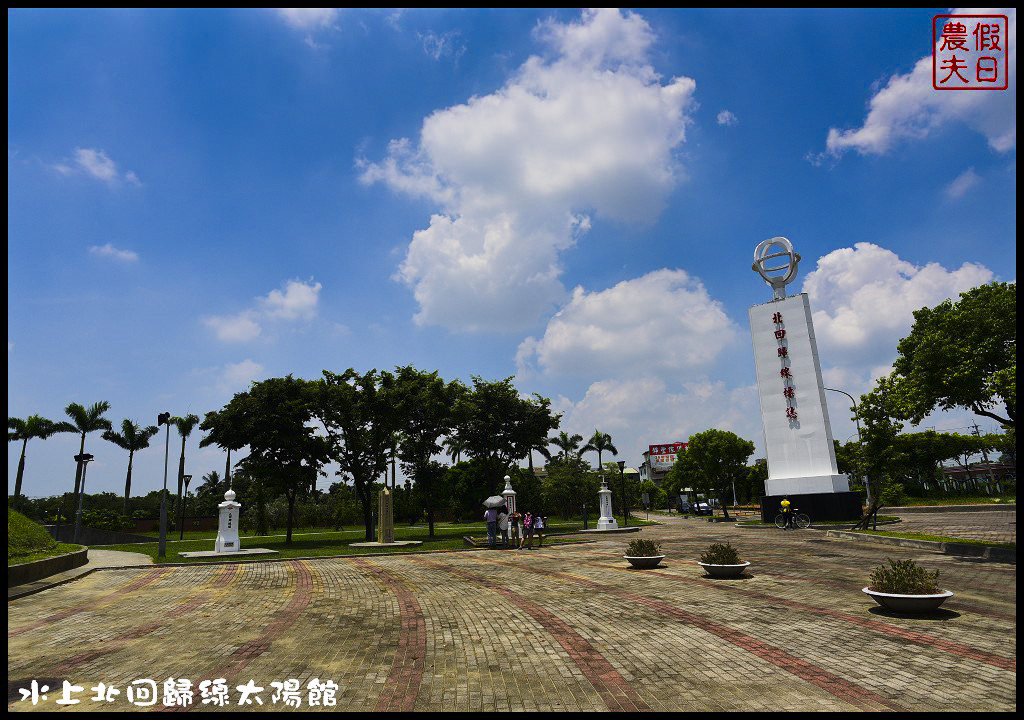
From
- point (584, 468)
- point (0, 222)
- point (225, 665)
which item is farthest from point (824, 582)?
point (584, 468)

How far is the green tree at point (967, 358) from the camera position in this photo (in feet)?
48.6

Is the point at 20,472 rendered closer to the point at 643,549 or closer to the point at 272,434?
the point at 272,434

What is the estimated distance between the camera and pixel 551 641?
768 cm

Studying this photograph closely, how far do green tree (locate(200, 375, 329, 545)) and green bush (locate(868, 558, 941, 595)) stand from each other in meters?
26.7

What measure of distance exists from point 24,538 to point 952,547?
29813 millimetres

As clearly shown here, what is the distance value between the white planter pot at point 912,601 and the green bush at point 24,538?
21449mm

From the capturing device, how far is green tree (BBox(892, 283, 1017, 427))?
14828 mm

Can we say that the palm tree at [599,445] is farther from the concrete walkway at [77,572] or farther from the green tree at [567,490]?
the concrete walkway at [77,572]

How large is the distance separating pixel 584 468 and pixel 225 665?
2462 inches

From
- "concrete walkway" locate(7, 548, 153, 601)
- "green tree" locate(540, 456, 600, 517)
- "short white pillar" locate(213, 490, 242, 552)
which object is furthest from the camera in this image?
"green tree" locate(540, 456, 600, 517)

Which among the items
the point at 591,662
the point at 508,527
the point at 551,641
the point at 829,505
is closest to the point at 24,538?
the point at 508,527

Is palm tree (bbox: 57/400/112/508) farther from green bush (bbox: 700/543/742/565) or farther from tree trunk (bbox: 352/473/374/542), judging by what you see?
green bush (bbox: 700/543/742/565)

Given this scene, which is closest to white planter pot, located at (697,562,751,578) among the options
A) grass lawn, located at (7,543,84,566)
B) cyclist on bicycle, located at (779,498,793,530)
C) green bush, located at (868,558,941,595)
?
green bush, located at (868,558,941,595)

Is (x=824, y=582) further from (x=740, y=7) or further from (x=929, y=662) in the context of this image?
(x=740, y=7)
